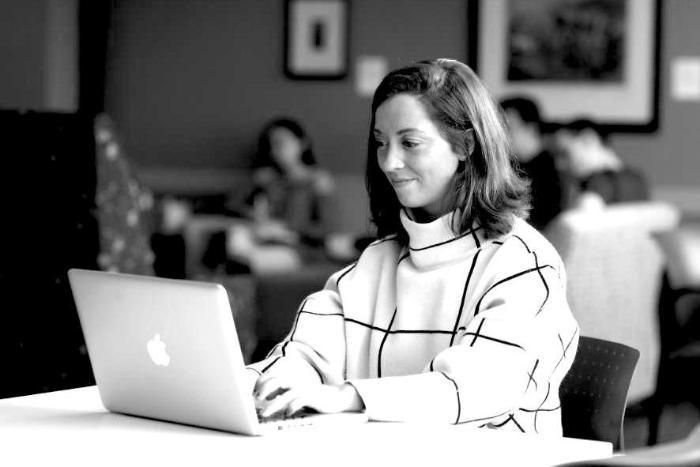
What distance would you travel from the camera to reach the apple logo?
5.92ft

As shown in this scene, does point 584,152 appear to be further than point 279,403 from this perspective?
Yes

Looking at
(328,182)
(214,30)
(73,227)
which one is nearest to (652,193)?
(328,182)

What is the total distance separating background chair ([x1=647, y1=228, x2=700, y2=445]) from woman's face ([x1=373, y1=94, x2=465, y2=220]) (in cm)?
258

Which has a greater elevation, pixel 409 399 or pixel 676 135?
pixel 676 135

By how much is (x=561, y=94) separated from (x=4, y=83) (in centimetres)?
317

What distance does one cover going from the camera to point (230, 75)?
7.99m

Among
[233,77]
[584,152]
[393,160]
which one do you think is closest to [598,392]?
[393,160]

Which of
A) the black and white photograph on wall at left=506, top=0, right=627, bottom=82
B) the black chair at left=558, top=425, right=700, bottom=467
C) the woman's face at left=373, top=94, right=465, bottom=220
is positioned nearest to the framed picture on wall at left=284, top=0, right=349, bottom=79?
the black and white photograph on wall at left=506, top=0, right=627, bottom=82

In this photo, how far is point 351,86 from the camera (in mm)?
7785

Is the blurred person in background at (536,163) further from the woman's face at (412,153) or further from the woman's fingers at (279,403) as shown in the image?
the woman's fingers at (279,403)

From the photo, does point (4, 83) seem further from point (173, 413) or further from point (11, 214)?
point (173, 413)

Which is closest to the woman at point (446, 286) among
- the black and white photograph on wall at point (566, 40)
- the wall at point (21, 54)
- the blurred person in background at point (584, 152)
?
the blurred person in background at point (584, 152)

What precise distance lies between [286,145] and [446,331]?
5250 millimetres

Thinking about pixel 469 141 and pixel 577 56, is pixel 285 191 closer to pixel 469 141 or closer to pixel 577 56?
pixel 577 56
